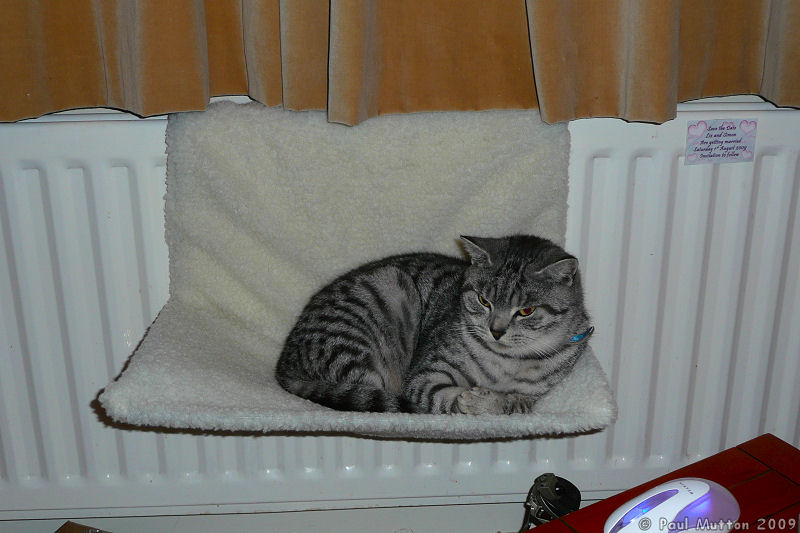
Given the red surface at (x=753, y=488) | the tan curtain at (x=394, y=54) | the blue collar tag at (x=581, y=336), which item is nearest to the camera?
the red surface at (x=753, y=488)

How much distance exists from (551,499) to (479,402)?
214 mm

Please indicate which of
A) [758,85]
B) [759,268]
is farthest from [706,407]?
[758,85]

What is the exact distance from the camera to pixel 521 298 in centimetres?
133

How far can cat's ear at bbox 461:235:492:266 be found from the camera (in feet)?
4.35

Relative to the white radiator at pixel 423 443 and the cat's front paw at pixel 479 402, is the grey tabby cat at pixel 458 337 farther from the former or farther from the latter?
the white radiator at pixel 423 443

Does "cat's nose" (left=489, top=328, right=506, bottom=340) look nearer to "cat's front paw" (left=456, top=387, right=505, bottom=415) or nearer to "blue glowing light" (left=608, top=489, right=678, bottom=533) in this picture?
"cat's front paw" (left=456, top=387, right=505, bottom=415)

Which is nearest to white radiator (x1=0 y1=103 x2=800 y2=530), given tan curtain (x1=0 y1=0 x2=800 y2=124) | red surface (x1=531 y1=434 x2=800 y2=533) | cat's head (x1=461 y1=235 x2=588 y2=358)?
tan curtain (x1=0 y1=0 x2=800 y2=124)

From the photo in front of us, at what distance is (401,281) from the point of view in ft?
4.89

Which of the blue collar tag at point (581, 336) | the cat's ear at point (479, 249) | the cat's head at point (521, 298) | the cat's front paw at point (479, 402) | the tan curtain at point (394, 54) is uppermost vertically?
the tan curtain at point (394, 54)

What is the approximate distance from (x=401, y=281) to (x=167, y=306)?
471 millimetres

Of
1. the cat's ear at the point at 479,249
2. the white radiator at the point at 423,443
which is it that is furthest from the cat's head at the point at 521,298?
the white radiator at the point at 423,443

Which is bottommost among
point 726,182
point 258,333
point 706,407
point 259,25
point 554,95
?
point 706,407

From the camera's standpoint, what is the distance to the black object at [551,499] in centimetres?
126

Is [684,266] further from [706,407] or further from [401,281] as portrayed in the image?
[401,281]
